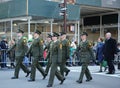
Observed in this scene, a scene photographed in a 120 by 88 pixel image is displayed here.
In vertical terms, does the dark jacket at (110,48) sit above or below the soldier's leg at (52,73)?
above

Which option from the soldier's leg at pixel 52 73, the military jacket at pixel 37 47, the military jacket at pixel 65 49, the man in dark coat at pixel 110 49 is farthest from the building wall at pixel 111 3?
the soldier's leg at pixel 52 73

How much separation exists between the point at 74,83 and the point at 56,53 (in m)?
1.51

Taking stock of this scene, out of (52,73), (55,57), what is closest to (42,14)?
(55,57)

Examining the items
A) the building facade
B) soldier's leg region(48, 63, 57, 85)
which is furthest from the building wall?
soldier's leg region(48, 63, 57, 85)

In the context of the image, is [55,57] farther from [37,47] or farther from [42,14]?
[42,14]

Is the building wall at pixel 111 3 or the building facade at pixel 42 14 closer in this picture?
the building facade at pixel 42 14

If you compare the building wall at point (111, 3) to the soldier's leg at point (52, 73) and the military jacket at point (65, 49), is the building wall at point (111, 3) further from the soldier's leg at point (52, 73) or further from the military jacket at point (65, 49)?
the soldier's leg at point (52, 73)

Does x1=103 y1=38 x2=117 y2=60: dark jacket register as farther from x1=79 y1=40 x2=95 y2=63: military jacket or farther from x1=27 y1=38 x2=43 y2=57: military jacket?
x1=27 y1=38 x2=43 y2=57: military jacket

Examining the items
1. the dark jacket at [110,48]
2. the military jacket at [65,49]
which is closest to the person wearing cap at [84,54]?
the military jacket at [65,49]

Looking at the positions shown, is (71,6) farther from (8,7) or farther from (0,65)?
(0,65)

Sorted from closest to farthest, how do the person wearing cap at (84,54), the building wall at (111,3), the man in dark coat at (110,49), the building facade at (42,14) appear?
1. the person wearing cap at (84,54)
2. the man in dark coat at (110,49)
3. the building facade at (42,14)
4. the building wall at (111,3)

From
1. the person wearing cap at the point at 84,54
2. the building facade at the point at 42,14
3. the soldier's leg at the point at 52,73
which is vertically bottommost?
the soldier's leg at the point at 52,73

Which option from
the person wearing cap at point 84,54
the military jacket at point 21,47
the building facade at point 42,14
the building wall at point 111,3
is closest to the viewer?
the person wearing cap at point 84,54

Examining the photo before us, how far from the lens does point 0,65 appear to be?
63.8ft
